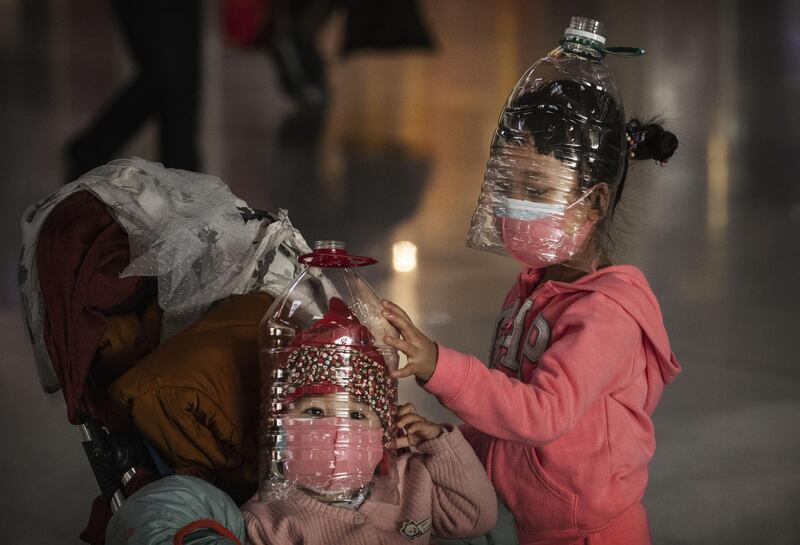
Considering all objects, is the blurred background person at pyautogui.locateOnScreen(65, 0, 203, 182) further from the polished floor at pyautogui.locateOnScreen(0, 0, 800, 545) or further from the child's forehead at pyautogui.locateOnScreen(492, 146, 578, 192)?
the child's forehead at pyautogui.locateOnScreen(492, 146, 578, 192)

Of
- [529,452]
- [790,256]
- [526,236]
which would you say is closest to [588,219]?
[526,236]

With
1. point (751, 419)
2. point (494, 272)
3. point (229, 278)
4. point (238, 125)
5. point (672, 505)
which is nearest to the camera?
point (229, 278)

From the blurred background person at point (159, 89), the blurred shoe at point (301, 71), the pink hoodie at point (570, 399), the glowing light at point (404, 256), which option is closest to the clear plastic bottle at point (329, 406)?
the pink hoodie at point (570, 399)

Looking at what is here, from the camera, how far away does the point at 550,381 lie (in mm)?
2004

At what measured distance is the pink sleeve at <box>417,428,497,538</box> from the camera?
80.7 inches

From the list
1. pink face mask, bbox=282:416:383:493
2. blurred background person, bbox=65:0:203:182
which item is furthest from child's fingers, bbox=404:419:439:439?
blurred background person, bbox=65:0:203:182

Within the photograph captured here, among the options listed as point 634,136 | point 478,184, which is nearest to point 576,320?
point 634,136

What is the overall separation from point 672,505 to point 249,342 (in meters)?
1.58

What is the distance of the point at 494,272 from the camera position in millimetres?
5117

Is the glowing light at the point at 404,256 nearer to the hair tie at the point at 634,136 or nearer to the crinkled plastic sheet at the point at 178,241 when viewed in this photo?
the crinkled plastic sheet at the point at 178,241

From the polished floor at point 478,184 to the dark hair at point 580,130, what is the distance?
1.07 metres

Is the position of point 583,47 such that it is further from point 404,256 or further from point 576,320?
point 404,256

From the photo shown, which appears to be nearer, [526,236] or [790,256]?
[526,236]

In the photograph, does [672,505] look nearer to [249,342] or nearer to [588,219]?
[588,219]
